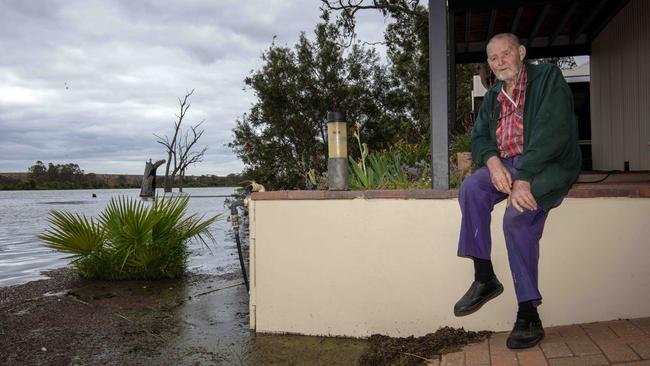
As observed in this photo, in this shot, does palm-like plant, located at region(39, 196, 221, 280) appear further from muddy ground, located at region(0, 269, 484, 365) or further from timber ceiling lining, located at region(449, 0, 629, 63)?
timber ceiling lining, located at region(449, 0, 629, 63)

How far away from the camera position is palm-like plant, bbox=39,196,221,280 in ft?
18.2

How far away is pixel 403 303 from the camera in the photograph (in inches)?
130

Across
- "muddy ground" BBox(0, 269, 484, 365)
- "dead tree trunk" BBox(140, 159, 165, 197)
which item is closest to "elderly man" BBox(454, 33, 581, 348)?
"muddy ground" BBox(0, 269, 484, 365)

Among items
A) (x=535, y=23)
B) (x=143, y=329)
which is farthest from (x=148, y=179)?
(x=143, y=329)

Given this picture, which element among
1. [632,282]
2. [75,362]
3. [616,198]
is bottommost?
[75,362]

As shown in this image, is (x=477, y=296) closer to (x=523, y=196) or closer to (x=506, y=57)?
(x=523, y=196)

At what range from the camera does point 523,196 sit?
7.77 feet

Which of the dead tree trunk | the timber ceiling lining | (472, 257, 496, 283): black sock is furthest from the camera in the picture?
the dead tree trunk

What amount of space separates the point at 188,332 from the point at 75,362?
0.81 meters

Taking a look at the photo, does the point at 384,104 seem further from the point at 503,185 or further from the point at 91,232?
the point at 503,185

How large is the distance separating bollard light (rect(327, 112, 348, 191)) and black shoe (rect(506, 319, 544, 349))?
1.46m

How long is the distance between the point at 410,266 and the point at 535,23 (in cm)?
526

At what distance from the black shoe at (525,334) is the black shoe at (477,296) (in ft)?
0.67

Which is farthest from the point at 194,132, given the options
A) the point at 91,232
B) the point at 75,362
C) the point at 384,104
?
the point at 75,362
